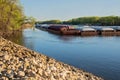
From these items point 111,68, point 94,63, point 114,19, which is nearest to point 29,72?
point 111,68

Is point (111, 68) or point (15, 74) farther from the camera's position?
point (111, 68)

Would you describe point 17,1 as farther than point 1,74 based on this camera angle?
Yes

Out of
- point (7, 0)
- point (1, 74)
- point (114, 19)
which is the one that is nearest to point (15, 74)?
point (1, 74)

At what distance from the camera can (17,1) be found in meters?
61.0

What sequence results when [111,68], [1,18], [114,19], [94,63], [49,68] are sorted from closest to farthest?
1. [49,68]
2. [111,68]
3. [94,63]
4. [1,18]
5. [114,19]

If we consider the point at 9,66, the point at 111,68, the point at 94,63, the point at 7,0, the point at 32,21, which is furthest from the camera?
the point at 32,21

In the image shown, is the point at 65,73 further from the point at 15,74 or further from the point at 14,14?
the point at 14,14

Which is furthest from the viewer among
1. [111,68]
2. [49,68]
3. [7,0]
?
[7,0]

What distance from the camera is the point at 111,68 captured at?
22.7 meters

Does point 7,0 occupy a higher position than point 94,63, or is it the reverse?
point 7,0

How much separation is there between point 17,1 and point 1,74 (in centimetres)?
5081

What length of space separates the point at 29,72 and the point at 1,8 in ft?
146

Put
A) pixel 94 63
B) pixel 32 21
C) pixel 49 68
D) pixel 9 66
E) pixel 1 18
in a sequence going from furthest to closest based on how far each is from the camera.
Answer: pixel 32 21 < pixel 1 18 < pixel 94 63 < pixel 49 68 < pixel 9 66

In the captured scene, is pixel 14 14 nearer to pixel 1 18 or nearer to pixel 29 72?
pixel 1 18
